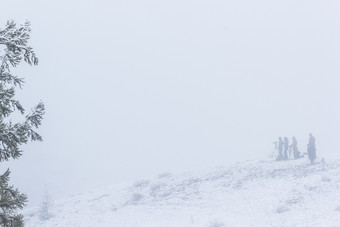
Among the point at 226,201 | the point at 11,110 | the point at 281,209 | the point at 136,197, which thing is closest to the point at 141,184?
the point at 136,197

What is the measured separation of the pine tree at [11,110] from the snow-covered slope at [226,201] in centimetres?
1538

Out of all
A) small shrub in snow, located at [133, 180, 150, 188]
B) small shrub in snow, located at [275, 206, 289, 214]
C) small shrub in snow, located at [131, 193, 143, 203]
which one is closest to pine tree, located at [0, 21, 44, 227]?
small shrub in snow, located at [275, 206, 289, 214]

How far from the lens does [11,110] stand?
570cm

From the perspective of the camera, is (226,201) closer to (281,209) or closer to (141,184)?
(281,209)

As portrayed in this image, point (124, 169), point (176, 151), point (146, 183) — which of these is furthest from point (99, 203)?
point (176, 151)

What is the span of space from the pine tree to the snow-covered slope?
→ 15382 millimetres

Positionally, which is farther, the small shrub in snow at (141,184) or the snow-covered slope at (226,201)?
the small shrub in snow at (141,184)

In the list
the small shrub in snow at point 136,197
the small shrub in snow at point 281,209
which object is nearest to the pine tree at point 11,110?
the small shrub in snow at point 281,209

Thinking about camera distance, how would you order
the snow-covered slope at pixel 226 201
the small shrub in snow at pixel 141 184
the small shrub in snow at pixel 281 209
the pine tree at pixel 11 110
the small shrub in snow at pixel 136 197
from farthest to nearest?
1. the small shrub in snow at pixel 141 184
2. the small shrub in snow at pixel 136 197
3. the small shrub in snow at pixel 281 209
4. the snow-covered slope at pixel 226 201
5. the pine tree at pixel 11 110

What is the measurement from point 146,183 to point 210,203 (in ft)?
45.7

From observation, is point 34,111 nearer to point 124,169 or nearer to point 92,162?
point 124,169

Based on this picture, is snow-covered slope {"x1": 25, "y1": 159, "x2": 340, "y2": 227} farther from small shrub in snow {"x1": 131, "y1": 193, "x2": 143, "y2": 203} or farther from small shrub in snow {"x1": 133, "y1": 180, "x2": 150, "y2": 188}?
small shrub in snow {"x1": 133, "y1": 180, "x2": 150, "y2": 188}

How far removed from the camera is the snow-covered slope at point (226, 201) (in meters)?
21.5

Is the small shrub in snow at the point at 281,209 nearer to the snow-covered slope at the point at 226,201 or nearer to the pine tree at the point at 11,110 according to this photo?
the snow-covered slope at the point at 226,201
